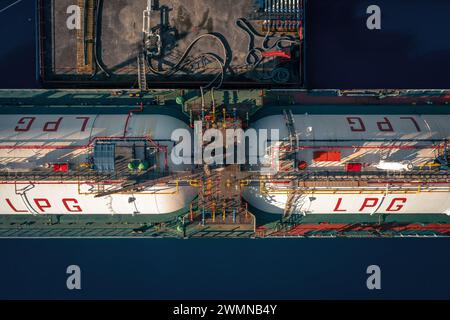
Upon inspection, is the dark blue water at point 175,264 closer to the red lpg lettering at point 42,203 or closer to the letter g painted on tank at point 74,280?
the letter g painted on tank at point 74,280

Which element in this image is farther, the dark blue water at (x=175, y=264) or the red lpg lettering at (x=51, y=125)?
the dark blue water at (x=175, y=264)

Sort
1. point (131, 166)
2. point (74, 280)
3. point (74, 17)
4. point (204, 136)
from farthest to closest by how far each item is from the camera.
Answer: point (74, 280) → point (74, 17) → point (204, 136) → point (131, 166)

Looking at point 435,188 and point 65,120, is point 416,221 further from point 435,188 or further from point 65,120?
point 65,120

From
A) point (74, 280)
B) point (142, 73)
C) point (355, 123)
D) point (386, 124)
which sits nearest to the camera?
point (386, 124)

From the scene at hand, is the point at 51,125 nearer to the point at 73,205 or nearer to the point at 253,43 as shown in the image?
the point at 73,205

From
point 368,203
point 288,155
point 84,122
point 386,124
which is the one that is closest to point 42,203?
point 84,122

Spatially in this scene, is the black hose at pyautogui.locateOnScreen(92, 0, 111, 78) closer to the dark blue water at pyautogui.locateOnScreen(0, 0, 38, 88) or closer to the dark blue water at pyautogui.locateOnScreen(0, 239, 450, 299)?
the dark blue water at pyautogui.locateOnScreen(0, 0, 38, 88)

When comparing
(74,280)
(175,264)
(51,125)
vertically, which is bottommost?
(74,280)

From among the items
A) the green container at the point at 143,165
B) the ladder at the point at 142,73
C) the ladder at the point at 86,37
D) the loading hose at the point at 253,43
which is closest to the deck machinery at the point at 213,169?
the green container at the point at 143,165
